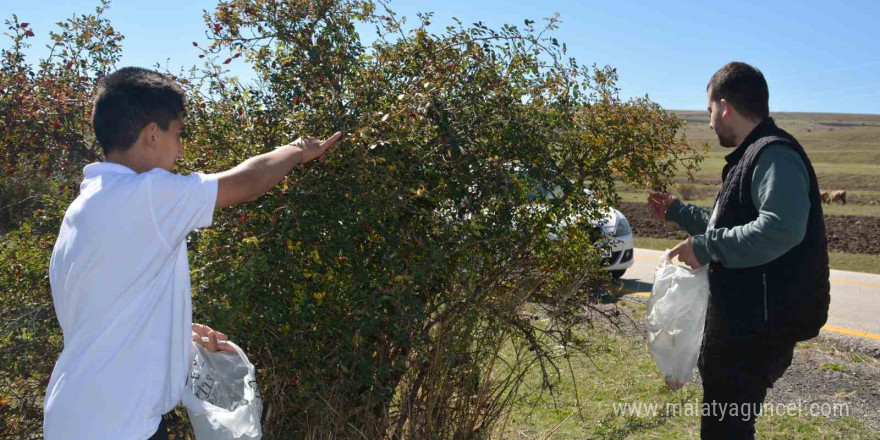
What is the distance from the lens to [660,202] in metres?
3.89

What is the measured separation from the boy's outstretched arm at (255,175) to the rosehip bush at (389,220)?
428 millimetres

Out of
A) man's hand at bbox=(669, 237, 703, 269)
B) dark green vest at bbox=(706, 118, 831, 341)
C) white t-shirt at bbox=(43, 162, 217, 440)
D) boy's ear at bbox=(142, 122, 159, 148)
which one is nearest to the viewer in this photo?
white t-shirt at bbox=(43, 162, 217, 440)

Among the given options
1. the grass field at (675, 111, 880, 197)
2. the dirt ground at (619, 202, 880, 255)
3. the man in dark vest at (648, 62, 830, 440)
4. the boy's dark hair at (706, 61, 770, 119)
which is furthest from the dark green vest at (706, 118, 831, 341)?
the dirt ground at (619, 202, 880, 255)

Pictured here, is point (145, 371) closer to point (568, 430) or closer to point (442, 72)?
point (442, 72)

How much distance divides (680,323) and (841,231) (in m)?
16.0

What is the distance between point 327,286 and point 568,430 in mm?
2220

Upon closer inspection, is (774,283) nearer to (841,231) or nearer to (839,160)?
(841,231)

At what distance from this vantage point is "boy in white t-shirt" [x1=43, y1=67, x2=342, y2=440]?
2020mm

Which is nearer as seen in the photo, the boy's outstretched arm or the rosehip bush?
the boy's outstretched arm

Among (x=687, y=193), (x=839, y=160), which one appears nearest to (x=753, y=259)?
(x=687, y=193)

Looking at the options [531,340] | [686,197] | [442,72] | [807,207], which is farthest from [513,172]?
[686,197]

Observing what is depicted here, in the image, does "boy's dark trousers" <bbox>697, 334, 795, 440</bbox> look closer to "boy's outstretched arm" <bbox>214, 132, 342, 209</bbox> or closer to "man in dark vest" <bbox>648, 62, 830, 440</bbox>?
"man in dark vest" <bbox>648, 62, 830, 440</bbox>

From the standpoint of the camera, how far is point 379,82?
10.8 ft

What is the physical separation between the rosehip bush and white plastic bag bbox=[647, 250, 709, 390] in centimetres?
52
